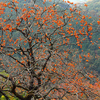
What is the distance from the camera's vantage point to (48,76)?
7.56 metres

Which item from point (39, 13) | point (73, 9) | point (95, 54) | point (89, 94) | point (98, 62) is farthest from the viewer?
point (95, 54)

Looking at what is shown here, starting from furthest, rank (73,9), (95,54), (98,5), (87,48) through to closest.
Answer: (98,5)
(87,48)
(95,54)
(73,9)

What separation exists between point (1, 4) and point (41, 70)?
14.9ft

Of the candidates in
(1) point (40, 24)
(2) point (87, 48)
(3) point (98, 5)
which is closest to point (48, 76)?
(1) point (40, 24)

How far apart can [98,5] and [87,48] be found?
81.1 metres

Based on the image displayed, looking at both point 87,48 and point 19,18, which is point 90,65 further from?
point 19,18

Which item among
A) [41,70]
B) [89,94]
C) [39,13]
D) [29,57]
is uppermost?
[39,13]

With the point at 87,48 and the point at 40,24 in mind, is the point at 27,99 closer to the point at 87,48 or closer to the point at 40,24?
the point at 40,24

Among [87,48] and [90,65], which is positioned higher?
[87,48]

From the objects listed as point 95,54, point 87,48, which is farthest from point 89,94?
point 87,48

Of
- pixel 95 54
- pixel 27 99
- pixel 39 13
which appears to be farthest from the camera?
pixel 95 54

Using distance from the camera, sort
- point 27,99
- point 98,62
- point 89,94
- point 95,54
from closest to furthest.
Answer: point 89,94
point 27,99
point 98,62
point 95,54

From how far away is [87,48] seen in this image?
63.0m

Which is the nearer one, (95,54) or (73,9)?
(73,9)
